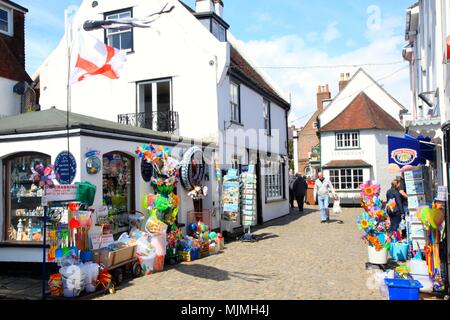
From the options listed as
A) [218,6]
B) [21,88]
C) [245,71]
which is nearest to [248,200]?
[245,71]

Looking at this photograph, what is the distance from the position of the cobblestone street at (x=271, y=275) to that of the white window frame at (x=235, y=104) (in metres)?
4.48

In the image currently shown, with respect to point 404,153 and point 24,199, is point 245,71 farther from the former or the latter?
point 24,199

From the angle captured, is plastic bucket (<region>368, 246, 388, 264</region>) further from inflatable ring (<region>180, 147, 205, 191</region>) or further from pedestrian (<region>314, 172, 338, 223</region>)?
pedestrian (<region>314, 172, 338, 223</region>)

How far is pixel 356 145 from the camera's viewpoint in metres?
26.7

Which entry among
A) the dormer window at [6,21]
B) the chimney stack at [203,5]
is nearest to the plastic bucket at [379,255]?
the chimney stack at [203,5]

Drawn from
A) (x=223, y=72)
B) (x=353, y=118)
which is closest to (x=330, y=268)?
(x=223, y=72)

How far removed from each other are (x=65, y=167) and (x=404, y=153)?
22.5 ft

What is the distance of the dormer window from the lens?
1716cm

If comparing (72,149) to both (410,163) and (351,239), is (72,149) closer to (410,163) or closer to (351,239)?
(410,163)

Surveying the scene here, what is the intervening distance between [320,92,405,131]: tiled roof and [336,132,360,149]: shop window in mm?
468

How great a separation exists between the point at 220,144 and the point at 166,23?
4352 mm

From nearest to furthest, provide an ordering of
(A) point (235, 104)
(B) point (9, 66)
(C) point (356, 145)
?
(A) point (235, 104) < (B) point (9, 66) < (C) point (356, 145)

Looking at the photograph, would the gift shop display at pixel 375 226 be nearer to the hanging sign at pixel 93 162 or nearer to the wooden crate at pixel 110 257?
the wooden crate at pixel 110 257

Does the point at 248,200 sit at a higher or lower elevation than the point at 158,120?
lower
